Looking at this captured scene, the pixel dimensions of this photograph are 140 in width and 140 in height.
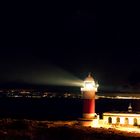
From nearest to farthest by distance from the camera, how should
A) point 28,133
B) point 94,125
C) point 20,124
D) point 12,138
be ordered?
point 12,138
point 28,133
point 20,124
point 94,125

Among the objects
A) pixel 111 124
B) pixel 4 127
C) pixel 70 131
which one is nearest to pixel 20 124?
pixel 4 127

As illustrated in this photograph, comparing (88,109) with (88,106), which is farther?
(88,106)

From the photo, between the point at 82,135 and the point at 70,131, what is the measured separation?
1.35m

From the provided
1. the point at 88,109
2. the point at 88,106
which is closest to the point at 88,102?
the point at 88,106

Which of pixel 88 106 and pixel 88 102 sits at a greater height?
pixel 88 102

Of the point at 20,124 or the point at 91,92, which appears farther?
the point at 91,92

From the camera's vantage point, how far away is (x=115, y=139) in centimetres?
3509

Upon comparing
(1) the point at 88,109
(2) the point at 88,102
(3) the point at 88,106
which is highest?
(2) the point at 88,102

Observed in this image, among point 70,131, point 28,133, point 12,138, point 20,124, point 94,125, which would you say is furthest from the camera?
point 94,125

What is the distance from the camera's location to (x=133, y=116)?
51656mm

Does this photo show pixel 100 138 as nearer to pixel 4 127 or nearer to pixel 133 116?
pixel 4 127

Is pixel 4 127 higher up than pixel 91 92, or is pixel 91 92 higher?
pixel 91 92

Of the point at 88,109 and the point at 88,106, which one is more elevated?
the point at 88,106

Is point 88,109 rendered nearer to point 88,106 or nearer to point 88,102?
point 88,106
